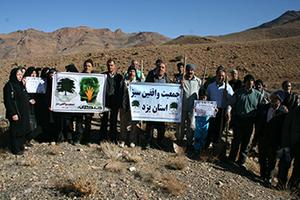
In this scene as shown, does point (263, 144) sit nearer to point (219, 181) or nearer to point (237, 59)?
point (219, 181)

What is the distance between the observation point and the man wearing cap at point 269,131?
27.7ft

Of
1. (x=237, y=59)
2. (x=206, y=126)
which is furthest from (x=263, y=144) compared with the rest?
(x=237, y=59)

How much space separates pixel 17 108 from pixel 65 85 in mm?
1412

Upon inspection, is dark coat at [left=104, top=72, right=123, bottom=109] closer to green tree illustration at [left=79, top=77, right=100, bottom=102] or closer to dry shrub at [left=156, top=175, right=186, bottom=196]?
green tree illustration at [left=79, top=77, right=100, bottom=102]

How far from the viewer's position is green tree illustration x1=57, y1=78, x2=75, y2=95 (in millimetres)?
9922

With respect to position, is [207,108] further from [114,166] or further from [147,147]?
[114,166]

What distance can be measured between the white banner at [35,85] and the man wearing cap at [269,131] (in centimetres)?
516

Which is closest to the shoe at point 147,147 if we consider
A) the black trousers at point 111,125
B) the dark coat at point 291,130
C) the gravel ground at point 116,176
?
the gravel ground at point 116,176

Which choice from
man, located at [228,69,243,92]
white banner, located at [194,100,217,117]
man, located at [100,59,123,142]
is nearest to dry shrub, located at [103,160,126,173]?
man, located at [100,59,123,142]

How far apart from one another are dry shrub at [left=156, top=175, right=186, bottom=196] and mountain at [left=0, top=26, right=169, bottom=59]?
130 meters

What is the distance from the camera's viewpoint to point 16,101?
29.3ft

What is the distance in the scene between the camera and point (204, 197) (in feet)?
25.6

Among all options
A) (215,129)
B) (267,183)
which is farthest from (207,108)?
(267,183)

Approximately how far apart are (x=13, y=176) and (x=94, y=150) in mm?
2243
